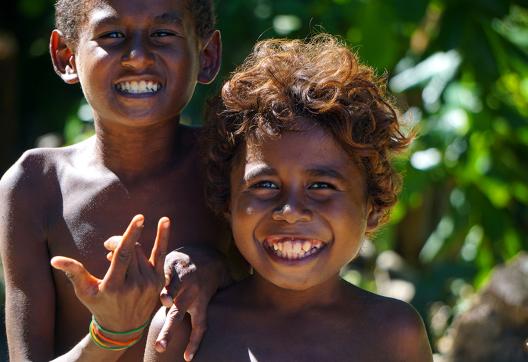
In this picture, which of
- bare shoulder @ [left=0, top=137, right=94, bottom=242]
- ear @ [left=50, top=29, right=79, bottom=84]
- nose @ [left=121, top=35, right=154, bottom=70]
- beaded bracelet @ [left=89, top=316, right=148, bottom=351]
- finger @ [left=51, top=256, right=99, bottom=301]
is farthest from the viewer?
ear @ [left=50, top=29, right=79, bottom=84]

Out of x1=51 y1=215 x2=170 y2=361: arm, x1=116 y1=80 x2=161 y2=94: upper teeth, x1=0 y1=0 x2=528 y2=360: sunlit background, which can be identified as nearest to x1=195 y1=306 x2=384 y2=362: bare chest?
x1=51 y1=215 x2=170 y2=361: arm

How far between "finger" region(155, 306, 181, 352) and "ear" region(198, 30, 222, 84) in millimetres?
631

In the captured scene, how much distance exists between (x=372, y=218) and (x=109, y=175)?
63cm

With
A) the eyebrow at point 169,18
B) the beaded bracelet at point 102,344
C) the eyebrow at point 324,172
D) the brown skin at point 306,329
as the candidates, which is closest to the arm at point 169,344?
the brown skin at point 306,329

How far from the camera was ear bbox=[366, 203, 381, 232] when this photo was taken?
2475mm

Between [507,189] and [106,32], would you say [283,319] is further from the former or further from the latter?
[507,189]

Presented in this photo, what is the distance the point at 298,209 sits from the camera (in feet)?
7.31

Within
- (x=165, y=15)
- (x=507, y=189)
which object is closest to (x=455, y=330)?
(x=507, y=189)

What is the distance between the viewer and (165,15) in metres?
2.45

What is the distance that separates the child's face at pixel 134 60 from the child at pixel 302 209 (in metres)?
0.14

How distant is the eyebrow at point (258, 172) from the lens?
227 centimetres

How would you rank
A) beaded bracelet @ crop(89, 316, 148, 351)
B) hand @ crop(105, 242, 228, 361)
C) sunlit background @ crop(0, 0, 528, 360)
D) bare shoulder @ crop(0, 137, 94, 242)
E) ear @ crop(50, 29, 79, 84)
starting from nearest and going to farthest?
beaded bracelet @ crop(89, 316, 148, 351)
hand @ crop(105, 242, 228, 361)
bare shoulder @ crop(0, 137, 94, 242)
ear @ crop(50, 29, 79, 84)
sunlit background @ crop(0, 0, 528, 360)

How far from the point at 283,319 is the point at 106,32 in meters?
0.76

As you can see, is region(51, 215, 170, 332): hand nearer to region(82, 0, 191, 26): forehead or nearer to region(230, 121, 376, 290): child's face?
region(230, 121, 376, 290): child's face
